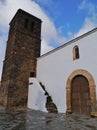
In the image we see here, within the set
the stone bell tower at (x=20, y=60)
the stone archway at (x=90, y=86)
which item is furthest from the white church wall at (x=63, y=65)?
the stone bell tower at (x=20, y=60)

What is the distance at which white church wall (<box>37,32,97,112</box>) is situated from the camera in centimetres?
923

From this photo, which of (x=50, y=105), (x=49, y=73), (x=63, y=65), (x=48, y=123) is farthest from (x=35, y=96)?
(x=48, y=123)

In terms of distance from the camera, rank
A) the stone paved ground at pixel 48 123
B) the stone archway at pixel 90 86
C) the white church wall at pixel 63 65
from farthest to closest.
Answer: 1. the white church wall at pixel 63 65
2. the stone archway at pixel 90 86
3. the stone paved ground at pixel 48 123

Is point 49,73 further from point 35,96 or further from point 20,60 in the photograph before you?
point 20,60

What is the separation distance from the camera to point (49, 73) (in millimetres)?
12383

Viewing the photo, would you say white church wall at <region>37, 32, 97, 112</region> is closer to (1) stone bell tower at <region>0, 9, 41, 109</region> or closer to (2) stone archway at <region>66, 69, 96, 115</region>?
(2) stone archway at <region>66, 69, 96, 115</region>

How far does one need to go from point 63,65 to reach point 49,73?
1900 mm

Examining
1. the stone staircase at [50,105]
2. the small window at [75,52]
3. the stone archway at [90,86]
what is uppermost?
the small window at [75,52]

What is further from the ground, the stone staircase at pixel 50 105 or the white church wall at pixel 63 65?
the white church wall at pixel 63 65

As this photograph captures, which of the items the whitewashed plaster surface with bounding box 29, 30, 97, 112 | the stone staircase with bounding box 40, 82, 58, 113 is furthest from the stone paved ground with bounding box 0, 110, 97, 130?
the stone staircase with bounding box 40, 82, 58, 113

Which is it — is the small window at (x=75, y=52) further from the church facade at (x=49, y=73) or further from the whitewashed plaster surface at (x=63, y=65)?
the whitewashed plaster surface at (x=63, y=65)

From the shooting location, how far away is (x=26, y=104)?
13.2 metres

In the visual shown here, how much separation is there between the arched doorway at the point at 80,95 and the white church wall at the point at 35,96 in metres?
2.55

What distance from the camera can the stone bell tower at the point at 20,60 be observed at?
12.7 metres
